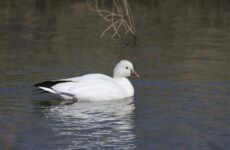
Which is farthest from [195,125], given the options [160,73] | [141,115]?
[160,73]

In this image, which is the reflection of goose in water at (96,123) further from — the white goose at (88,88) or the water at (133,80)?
the white goose at (88,88)

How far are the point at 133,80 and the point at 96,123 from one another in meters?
3.71

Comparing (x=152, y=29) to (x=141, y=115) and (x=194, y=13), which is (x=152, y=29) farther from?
(x=141, y=115)

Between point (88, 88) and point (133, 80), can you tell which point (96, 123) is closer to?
point (88, 88)

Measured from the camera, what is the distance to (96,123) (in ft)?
36.1

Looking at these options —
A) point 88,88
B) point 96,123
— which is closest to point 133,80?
point 88,88

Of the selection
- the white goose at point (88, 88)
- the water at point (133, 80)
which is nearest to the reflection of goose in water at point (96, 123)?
the water at point (133, 80)

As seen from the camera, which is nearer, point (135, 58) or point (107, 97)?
point (107, 97)

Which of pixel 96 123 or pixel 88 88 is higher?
pixel 88 88

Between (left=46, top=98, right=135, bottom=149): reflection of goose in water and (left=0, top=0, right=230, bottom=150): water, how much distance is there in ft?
0.05

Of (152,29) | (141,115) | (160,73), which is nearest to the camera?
(141,115)

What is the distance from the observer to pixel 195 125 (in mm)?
10867

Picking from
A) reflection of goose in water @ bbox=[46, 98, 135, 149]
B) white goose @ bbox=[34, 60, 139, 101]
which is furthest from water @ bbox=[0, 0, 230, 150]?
white goose @ bbox=[34, 60, 139, 101]

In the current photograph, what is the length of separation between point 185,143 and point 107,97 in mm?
3190
